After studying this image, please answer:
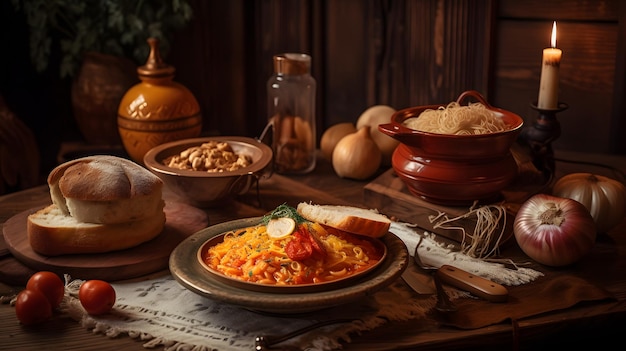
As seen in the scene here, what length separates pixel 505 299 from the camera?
155 cm

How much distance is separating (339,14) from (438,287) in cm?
142

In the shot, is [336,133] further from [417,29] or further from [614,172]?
[614,172]

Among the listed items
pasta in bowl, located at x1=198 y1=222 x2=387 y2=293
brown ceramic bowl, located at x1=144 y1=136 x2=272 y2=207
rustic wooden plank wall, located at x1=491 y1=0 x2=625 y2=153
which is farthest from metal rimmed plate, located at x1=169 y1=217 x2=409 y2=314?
rustic wooden plank wall, located at x1=491 y1=0 x2=625 y2=153

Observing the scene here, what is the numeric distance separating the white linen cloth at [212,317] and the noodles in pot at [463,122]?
35 centimetres

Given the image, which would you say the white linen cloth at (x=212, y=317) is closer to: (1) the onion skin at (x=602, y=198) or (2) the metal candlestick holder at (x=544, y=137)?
(1) the onion skin at (x=602, y=198)

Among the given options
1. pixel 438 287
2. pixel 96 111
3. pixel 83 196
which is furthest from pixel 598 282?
pixel 96 111

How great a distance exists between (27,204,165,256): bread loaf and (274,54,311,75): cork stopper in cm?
79

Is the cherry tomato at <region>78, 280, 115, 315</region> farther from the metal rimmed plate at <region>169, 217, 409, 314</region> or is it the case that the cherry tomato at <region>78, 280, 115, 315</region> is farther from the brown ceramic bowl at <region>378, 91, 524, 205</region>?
the brown ceramic bowl at <region>378, 91, 524, 205</region>

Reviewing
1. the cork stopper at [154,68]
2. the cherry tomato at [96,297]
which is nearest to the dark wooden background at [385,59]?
the cork stopper at [154,68]

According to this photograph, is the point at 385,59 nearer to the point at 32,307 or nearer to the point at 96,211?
the point at 96,211

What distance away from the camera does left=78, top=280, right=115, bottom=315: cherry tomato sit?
1477 mm

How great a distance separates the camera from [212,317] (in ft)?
4.88

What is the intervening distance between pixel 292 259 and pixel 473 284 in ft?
1.22

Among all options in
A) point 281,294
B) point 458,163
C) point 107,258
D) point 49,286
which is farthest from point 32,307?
point 458,163
